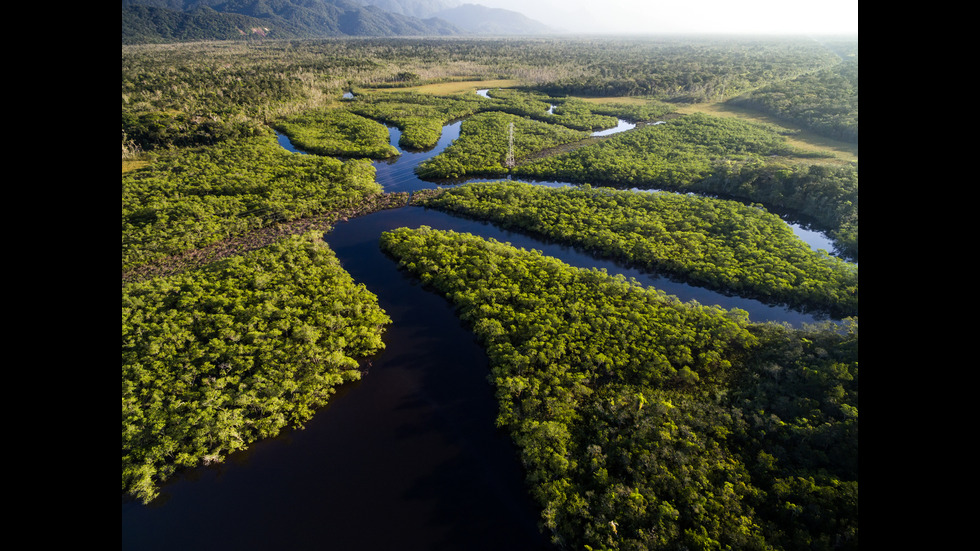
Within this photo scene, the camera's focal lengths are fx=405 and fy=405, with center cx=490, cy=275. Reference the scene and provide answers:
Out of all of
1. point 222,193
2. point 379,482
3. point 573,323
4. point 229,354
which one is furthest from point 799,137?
point 222,193

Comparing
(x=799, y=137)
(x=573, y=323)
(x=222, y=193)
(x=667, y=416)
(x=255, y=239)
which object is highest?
(x=799, y=137)

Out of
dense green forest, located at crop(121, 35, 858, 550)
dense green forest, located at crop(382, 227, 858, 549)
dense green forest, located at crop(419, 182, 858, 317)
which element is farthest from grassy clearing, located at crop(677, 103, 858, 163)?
dense green forest, located at crop(382, 227, 858, 549)

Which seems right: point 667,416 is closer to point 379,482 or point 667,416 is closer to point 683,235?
point 379,482

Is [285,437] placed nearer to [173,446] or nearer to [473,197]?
[173,446]

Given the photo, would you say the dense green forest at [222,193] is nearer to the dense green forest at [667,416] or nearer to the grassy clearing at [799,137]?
the dense green forest at [667,416]

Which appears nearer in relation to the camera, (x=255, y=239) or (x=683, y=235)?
(x=683, y=235)

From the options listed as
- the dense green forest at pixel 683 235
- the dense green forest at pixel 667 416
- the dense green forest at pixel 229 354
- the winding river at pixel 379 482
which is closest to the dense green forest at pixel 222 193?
the dense green forest at pixel 229 354
